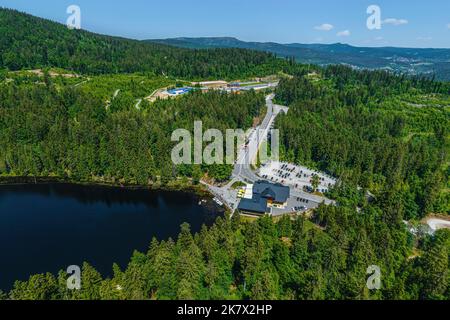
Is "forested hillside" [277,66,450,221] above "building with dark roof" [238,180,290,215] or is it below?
above

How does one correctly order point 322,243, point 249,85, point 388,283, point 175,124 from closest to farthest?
point 388,283
point 322,243
point 175,124
point 249,85

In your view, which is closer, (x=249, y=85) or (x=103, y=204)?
(x=103, y=204)

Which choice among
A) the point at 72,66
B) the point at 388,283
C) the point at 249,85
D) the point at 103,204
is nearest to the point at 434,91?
the point at 249,85

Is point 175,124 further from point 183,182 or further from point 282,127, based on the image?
point 282,127

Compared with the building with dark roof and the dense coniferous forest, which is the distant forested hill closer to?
the dense coniferous forest

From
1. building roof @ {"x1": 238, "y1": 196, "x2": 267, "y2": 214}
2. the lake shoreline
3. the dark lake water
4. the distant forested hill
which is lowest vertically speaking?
the dark lake water

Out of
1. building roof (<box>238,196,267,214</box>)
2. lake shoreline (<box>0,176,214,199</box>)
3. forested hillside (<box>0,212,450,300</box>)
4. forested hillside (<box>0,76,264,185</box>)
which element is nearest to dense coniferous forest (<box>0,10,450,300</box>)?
forested hillside (<box>0,212,450,300</box>)

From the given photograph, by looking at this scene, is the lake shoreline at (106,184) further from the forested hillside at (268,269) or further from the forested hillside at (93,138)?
the forested hillside at (268,269)
